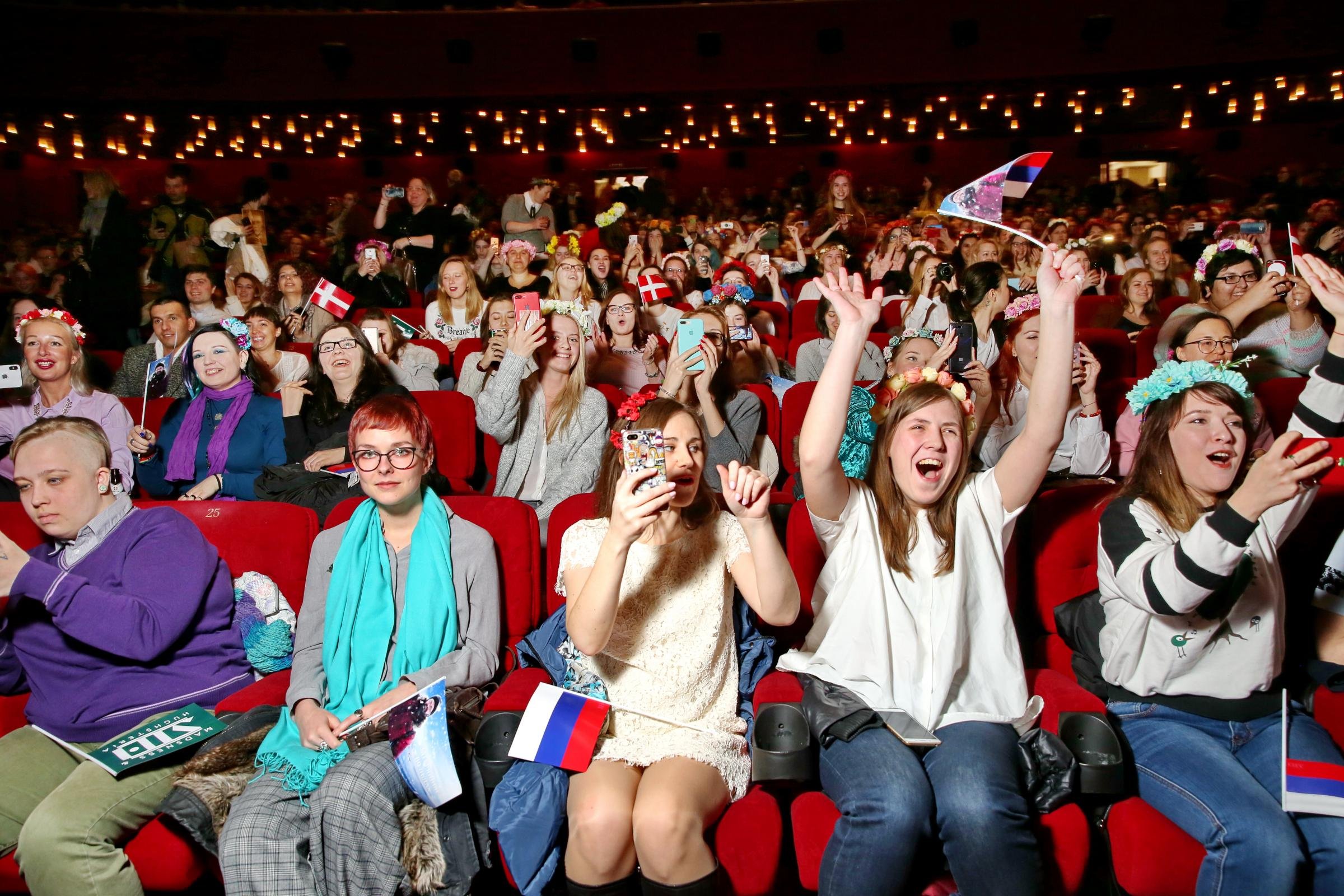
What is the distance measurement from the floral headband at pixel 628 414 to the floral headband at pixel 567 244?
3.54 metres

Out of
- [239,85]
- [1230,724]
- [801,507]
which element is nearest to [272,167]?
[239,85]

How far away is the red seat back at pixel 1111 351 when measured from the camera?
4012 millimetres

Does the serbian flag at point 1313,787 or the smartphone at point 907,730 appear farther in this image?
the smartphone at point 907,730

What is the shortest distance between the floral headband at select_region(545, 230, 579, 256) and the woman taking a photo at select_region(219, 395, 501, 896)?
3504 mm

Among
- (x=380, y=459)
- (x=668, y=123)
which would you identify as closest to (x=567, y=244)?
(x=380, y=459)

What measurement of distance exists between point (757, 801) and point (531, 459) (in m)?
1.55

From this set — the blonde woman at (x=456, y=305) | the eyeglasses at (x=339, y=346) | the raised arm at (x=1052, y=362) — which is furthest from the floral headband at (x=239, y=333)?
the raised arm at (x=1052, y=362)

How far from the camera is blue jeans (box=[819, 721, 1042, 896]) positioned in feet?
5.16

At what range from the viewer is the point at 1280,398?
10.1ft

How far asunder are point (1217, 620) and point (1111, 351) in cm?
256

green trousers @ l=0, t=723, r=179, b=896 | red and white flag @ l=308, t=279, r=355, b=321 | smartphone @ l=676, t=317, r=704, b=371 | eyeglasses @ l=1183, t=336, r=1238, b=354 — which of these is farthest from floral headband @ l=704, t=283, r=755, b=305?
green trousers @ l=0, t=723, r=179, b=896

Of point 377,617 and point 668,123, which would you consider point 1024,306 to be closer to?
point 377,617

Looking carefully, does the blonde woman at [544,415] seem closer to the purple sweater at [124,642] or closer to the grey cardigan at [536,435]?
the grey cardigan at [536,435]

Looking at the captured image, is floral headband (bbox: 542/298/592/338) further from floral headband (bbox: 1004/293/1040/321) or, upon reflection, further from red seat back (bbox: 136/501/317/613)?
A: floral headband (bbox: 1004/293/1040/321)
